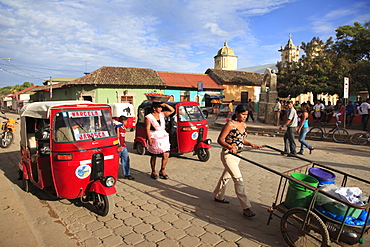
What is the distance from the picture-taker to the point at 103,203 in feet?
13.5

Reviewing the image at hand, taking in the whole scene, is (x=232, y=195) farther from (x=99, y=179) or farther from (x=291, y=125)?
(x=291, y=125)

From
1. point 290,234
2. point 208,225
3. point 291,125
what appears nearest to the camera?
point 290,234

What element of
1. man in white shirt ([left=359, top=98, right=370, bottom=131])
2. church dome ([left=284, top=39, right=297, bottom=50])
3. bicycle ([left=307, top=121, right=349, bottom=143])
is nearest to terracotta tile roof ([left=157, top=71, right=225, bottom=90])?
bicycle ([left=307, top=121, right=349, bottom=143])

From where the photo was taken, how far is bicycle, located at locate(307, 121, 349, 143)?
11.2m

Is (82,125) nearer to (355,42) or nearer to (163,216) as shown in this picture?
(163,216)

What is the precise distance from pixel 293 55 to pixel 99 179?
51.2m

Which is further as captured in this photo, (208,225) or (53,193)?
(53,193)

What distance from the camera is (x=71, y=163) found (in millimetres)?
3947

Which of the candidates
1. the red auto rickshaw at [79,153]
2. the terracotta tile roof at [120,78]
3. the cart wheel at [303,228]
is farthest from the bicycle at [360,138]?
the terracotta tile roof at [120,78]

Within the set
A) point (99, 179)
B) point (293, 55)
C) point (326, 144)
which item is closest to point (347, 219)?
point (99, 179)

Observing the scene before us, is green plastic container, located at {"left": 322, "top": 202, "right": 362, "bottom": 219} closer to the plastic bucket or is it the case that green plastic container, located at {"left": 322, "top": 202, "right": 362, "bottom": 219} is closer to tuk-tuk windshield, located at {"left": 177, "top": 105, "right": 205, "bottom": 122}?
the plastic bucket

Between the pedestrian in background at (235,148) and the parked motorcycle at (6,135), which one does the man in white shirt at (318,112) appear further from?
the parked motorcycle at (6,135)

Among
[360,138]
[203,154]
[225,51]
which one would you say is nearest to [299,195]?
[203,154]

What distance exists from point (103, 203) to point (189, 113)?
446cm
